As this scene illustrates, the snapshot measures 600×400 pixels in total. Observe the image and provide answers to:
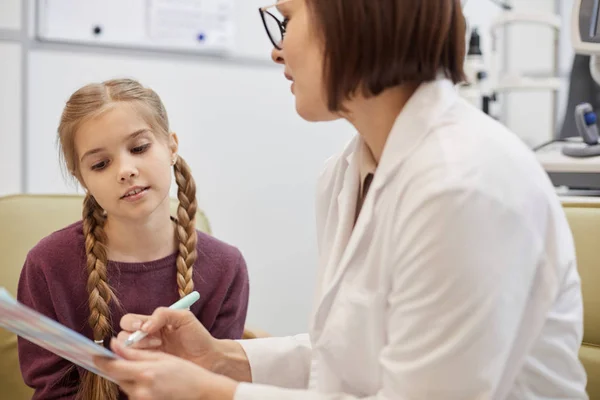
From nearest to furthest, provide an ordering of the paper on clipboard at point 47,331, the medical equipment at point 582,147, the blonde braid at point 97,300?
the paper on clipboard at point 47,331 < the blonde braid at point 97,300 < the medical equipment at point 582,147

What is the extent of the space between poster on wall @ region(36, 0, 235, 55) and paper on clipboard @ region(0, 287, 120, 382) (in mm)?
1204

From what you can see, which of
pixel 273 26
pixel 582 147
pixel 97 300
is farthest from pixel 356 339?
pixel 582 147

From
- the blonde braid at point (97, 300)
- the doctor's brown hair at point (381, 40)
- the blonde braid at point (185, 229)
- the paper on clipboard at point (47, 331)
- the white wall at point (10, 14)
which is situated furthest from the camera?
the white wall at point (10, 14)

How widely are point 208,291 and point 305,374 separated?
0.33m

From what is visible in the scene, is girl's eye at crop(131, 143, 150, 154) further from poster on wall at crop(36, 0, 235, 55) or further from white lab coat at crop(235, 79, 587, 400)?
poster on wall at crop(36, 0, 235, 55)

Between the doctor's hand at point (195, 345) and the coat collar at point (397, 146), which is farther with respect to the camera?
the doctor's hand at point (195, 345)

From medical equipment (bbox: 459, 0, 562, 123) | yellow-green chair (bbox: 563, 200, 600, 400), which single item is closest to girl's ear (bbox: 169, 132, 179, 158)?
yellow-green chair (bbox: 563, 200, 600, 400)

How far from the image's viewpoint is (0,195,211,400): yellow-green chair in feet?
4.99

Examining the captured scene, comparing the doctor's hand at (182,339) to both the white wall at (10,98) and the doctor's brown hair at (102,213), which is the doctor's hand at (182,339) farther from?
the white wall at (10,98)

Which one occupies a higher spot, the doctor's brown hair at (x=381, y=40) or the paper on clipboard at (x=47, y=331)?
the doctor's brown hair at (x=381, y=40)

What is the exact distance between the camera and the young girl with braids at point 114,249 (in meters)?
1.29

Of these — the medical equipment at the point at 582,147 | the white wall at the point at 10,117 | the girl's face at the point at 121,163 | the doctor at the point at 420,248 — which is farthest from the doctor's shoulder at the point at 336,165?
the white wall at the point at 10,117

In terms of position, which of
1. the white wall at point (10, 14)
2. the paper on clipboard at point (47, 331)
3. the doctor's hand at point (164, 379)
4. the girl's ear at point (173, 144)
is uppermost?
the white wall at point (10, 14)

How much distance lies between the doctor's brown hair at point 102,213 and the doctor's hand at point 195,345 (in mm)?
202
